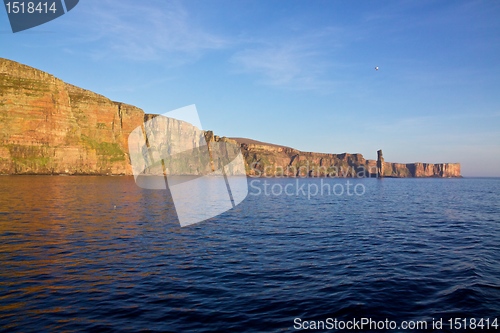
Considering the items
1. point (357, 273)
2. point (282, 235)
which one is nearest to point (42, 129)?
point (282, 235)

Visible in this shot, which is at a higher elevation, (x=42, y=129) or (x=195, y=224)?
(x=42, y=129)

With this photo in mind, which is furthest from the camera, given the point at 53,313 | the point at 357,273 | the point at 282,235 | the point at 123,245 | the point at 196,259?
the point at 282,235

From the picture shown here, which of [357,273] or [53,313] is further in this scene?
[357,273]

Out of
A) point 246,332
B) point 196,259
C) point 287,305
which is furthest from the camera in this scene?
point 196,259

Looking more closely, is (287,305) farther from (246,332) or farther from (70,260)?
(70,260)

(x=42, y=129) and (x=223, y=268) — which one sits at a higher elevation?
(x=42, y=129)

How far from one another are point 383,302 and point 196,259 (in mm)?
12400

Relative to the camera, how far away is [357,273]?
18766 millimetres

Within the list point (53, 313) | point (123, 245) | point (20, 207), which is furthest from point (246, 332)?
point (20, 207)

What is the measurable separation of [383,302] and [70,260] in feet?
→ 62.7

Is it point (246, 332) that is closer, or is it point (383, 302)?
point (246, 332)

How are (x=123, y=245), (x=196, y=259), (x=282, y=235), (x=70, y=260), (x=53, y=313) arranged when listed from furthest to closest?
(x=282, y=235) < (x=123, y=245) < (x=196, y=259) < (x=70, y=260) < (x=53, y=313)

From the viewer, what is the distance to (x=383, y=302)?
1432 centimetres

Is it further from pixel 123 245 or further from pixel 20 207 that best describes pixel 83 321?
pixel 20 207
